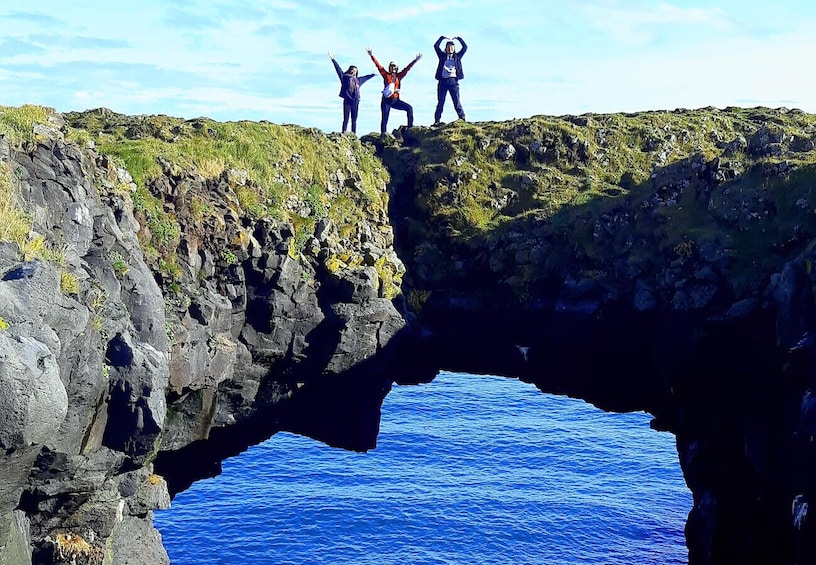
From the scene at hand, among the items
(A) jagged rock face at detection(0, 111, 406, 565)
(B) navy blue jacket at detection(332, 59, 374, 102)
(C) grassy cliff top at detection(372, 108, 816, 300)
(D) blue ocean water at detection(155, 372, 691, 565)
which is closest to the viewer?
(A) jagged rock face at detection(0, 111, 406, 565)

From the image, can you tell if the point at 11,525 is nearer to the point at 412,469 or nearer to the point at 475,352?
the point at 475,352

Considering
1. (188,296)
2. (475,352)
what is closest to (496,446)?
(475,352)

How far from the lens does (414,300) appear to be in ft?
127

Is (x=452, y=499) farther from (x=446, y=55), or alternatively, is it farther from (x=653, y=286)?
(x=446, y=55)

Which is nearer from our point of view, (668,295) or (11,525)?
(11,525)

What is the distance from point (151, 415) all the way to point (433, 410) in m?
Answer: 47.0

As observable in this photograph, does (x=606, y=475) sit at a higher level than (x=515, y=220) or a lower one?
lower

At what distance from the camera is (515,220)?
3975 cm

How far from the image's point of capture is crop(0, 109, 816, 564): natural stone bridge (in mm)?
23578

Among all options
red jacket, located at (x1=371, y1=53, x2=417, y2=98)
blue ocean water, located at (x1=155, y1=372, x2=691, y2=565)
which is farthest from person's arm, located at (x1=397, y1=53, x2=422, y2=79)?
blue ocean water, located at (x1=155, y1=372, x2=691, y2=565)

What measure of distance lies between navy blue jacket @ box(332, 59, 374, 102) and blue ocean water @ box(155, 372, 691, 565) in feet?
70.9

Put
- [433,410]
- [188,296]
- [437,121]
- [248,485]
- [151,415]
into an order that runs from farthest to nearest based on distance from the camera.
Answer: [433,410], [248,485], [437,121], [188,296], [151,415]

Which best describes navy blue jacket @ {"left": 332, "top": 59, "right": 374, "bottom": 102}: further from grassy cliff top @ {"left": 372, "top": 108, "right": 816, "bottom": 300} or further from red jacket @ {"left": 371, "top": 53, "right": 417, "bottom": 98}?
grassy cliff top @ {"left": 372, "top": 108, "right": 816, "bottom": 300}

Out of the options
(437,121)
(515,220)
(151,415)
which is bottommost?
(151,415)
